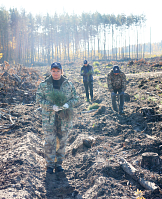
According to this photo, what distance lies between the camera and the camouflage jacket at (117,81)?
674 centimetres

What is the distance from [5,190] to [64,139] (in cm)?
137

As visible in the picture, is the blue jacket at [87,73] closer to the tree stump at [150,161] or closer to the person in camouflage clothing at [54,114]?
the person in camouflage clothing at [54,114]

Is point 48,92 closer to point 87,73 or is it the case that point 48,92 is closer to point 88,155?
point 88,155

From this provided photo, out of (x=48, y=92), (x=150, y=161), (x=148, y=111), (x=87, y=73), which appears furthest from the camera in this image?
(x=87, y=73)

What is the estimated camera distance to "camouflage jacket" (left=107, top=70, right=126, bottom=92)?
6.74 metres

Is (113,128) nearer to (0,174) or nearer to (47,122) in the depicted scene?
(47,122)

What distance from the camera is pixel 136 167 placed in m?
3.29

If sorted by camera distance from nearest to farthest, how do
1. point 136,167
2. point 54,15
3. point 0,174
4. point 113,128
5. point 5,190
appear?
1. point 5,190
2. point 0,174
3. point 136,167
4. point 113,128
5. point 54,15

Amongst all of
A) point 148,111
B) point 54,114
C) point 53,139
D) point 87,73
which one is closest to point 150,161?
point 53,139

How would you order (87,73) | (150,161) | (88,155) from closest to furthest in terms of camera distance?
(150,161) < (88,155) < (87,73)

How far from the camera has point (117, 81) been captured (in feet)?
22.3

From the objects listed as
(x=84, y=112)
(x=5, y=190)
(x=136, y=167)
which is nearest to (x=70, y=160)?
(x=136, y=167)

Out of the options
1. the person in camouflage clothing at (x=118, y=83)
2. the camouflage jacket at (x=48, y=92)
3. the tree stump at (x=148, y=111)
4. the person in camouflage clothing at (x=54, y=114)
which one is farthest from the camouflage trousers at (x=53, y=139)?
the person in camouflage clothing at (x=118, y=83)

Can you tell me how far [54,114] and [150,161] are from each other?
76.6 inches
